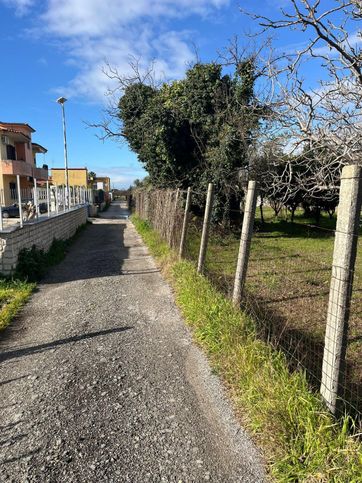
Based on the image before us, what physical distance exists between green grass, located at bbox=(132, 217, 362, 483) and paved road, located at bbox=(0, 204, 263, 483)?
0.45 feet

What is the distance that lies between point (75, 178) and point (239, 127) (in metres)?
35.9

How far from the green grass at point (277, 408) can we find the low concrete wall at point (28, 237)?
4.27 m

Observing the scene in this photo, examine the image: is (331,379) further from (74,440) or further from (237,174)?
(237,174)

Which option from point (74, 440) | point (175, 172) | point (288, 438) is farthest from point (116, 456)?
point (175, 172)

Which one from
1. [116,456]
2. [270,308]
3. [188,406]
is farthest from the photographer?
[270,308]

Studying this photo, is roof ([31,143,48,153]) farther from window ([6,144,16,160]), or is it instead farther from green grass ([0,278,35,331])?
green grass ([0,278,35,331])

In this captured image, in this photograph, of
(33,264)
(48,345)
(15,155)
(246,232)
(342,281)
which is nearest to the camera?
(342,281)

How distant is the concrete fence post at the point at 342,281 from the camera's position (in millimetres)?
2342

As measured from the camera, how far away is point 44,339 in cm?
446

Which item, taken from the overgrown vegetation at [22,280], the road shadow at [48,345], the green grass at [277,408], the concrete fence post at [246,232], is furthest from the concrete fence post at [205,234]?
the overgrown vegetation at [22,280]

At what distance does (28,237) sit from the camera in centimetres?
810

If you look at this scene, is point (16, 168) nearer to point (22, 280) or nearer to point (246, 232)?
point (22, 280)

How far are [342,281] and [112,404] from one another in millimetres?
2008

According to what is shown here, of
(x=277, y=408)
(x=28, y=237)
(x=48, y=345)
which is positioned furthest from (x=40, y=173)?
(x=277, y=408)
